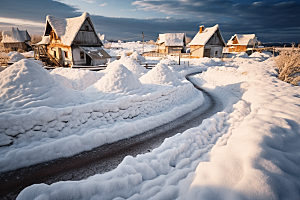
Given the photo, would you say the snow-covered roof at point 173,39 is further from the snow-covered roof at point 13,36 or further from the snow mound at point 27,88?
the snow-covered roof at point 13,36

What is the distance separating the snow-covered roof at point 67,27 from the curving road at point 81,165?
20.0 metres

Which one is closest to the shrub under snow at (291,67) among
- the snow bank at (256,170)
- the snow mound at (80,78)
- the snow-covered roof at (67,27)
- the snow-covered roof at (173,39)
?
the snow bank at (256,170)

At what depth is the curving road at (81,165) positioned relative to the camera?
158 inches

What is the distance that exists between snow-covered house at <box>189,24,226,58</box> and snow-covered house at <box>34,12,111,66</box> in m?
23.2

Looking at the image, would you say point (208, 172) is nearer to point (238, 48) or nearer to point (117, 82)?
point (117, 82)

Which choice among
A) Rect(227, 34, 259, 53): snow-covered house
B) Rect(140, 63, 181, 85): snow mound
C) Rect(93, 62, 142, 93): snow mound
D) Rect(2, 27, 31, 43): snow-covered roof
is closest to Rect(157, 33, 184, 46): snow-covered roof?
Rect(227, 34, 259, 53): snow-covered house

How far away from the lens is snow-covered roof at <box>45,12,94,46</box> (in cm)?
2072

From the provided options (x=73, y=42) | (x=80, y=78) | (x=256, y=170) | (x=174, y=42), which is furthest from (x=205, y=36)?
(x=256, y=170)

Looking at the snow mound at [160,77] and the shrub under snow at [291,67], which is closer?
the snow mound at [160,77]

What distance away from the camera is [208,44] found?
34938mm

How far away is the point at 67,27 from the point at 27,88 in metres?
20.7

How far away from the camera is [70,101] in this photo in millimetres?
6672

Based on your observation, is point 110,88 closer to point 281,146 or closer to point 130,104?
point 130,104

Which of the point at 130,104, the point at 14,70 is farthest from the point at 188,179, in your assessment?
the point at 14,70
